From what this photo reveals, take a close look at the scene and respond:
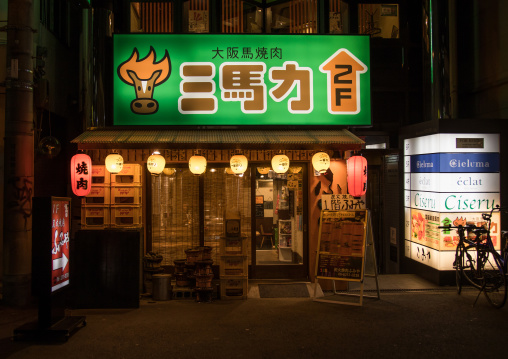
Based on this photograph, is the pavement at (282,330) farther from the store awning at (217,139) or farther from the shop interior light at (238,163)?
the store awning at (217,139)

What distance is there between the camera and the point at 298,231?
11.6m

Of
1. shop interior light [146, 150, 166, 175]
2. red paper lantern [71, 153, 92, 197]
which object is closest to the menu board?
shop interior light [146, 150, 166, 175]

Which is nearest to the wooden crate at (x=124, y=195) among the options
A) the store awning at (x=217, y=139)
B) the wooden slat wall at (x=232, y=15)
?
the store awning at (x=217, y=139)

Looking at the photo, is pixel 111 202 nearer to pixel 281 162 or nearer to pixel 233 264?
pixel 233 264

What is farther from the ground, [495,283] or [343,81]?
[343,81]

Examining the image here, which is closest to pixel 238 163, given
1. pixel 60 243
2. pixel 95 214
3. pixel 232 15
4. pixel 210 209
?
pixel 210 209

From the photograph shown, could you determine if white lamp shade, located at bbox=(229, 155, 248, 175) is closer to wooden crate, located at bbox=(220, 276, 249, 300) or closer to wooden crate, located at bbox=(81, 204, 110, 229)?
wooden crate, located at bbox=(220, 276, 249, 300)

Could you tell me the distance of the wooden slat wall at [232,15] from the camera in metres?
12.7

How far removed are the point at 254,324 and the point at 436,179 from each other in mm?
6307

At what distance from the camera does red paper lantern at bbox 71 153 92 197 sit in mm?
9734

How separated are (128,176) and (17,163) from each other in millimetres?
2560

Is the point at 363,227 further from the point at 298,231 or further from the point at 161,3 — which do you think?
the point at 161,3

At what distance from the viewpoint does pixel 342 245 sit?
9.66m

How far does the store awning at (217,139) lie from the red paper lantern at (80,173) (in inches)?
11.4
